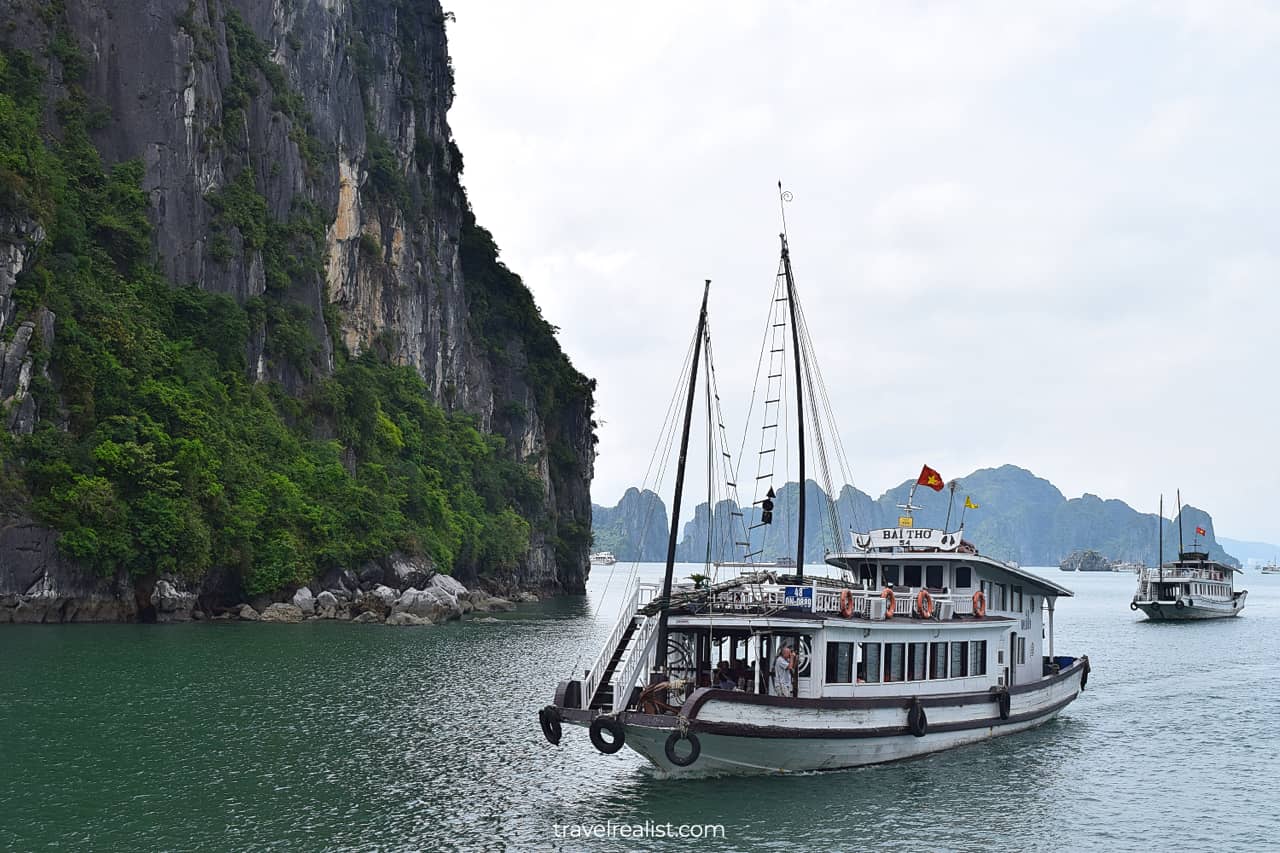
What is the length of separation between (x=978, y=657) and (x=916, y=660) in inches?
133

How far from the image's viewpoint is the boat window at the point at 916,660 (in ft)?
93.6

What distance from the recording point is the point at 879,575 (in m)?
31.3

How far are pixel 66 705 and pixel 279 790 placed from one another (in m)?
11.6

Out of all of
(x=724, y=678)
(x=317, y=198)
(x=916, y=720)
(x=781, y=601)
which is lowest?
(x=916, y=720)

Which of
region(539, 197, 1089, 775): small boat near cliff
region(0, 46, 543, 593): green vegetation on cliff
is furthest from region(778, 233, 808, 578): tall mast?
region(0, 46, 543, 593): green vegetation on cliff

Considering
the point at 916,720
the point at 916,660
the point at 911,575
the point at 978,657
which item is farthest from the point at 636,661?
the point at 978,657

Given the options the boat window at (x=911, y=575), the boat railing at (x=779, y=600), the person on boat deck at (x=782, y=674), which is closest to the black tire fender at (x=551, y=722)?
the boat railing at (x=779, y=600)

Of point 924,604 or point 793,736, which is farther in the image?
point 924,604

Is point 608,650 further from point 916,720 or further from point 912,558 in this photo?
point 912,558

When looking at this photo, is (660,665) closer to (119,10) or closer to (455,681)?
(455,681)

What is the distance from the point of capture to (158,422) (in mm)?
59875

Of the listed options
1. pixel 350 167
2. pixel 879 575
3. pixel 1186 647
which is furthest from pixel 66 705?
pixel 350 167

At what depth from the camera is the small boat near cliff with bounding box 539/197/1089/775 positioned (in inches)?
952

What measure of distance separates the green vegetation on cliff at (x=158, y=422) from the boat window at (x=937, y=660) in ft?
137
